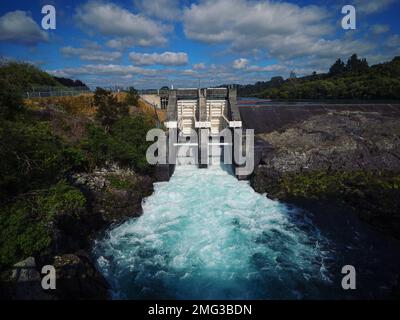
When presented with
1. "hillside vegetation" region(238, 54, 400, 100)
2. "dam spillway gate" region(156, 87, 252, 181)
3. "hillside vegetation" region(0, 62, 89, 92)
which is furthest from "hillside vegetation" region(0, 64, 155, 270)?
"hillside vegetation" region(238, 54, 400, 100)

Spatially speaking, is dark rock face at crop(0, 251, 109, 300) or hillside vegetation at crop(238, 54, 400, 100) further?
hillside vegetation at crop(238, 54, 400, 100)

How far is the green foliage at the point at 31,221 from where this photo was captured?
718 centimetres

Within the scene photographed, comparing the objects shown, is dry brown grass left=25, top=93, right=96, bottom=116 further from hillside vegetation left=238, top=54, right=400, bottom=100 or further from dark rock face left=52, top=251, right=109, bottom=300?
hillside vegetation left=238, top=54, right=400, bottom=100

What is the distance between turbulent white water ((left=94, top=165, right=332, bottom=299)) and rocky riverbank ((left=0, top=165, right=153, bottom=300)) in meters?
0.81

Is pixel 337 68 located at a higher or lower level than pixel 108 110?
higher

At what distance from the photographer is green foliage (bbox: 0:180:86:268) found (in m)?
7.18

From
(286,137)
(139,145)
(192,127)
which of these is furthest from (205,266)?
(192,127)

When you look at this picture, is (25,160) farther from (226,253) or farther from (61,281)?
(226,253)

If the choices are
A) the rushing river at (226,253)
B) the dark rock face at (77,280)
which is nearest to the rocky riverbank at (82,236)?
the dark rock face at (77,280)

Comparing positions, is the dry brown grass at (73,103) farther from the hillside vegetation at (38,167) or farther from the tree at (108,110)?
the hillside vegetation at (38,167)

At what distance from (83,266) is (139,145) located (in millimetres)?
10133

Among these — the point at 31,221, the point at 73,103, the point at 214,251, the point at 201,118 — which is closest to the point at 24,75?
the point at 73,103

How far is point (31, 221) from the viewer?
824 cm

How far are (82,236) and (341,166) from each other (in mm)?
17721
